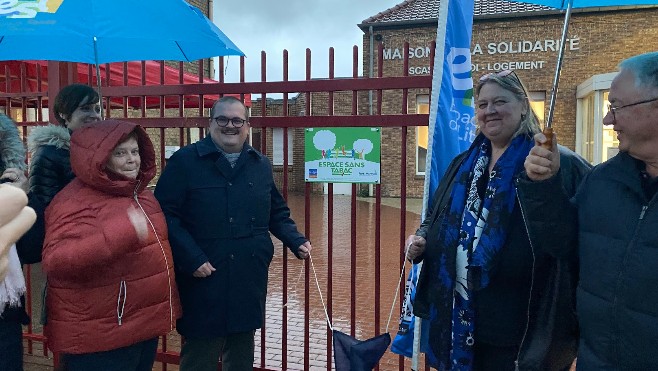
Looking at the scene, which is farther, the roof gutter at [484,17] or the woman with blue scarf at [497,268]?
the roof gutter at [484,17]

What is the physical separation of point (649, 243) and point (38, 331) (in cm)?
508

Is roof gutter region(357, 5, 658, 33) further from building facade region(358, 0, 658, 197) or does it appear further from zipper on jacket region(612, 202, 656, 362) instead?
zipper on jacket region(612, 202, 656, 362)

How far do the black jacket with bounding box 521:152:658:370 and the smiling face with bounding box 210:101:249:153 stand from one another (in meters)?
1.59

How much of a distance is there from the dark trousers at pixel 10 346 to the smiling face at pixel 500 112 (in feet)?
7.27

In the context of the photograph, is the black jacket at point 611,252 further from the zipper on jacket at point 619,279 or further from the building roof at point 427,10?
the building roof at point 427,10

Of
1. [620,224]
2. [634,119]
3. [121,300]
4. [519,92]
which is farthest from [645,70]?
[121,300]

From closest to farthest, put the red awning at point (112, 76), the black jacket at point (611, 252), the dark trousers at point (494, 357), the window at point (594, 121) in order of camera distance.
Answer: the black jacket at point (611, 252)
the dark trousers at point (494, 357)
the red awning at point (112, 76)
the window at point (594, 121)

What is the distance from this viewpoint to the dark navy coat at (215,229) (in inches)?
111

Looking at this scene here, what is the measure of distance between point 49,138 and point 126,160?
0.51 m

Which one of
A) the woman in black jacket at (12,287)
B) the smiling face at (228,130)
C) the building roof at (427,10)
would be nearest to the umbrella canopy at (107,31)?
the smiling face at (228,130)

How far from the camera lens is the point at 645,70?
1687mm

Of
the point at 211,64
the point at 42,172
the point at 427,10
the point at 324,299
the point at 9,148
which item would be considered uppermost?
the point at 427,10

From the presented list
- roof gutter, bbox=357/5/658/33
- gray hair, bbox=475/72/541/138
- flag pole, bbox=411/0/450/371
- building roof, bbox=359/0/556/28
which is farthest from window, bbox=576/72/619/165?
gray hair, bbox=475/72/541/138

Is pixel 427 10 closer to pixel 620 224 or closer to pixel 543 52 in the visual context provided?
pixel 543 52
